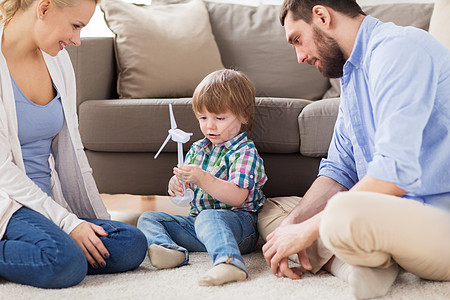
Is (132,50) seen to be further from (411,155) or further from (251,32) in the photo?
(411,155)

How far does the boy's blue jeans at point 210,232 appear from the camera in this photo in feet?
4.61

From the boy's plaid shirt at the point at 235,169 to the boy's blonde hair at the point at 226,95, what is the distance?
9 centimetres

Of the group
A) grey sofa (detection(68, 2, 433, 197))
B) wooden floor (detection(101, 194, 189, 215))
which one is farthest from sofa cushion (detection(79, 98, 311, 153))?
wooden floor (detection(101, 194, 189, 215))

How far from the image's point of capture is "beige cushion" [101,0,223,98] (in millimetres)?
2420

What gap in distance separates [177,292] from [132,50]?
57.1 inches

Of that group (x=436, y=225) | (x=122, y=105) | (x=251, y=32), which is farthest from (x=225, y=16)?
(x=436, y=225)

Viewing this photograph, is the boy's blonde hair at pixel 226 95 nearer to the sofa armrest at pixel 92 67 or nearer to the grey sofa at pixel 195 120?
the grey sofa at pixel 195 120

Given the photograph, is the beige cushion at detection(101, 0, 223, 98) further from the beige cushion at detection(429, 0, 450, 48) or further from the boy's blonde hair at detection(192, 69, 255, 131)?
the beige cushion at detection(429, 0, 450, 48)

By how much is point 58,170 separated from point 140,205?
38.4 inches

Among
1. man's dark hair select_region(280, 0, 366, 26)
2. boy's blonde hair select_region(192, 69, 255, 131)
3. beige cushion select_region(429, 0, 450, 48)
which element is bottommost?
boy's blonde hair select_region(192, 69, 255, 131)

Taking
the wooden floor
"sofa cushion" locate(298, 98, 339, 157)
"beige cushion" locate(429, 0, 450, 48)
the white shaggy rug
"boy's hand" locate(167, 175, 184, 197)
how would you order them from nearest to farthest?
1. the white shaggy rug
2. "boy's hand" locate(167, 175, 184, 197)
3. "sofa cushion" locate(298, 98, 339, 157)
4. "beige cushion" locate(429, 0, 450, 48)
5. the wooden floor

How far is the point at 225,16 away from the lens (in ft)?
9.19

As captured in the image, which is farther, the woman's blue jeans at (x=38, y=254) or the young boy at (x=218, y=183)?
the young boy at (x=218, y=183)

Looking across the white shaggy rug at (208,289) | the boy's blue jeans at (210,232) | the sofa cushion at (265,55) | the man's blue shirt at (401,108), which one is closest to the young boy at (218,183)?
the boy's blue jeans at (210,232)
